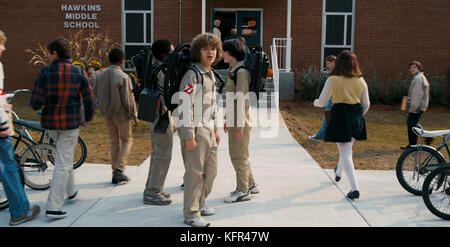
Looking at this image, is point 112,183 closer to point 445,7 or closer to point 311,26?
point 311,26

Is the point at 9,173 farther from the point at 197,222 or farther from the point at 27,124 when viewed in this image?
the point at 197,222

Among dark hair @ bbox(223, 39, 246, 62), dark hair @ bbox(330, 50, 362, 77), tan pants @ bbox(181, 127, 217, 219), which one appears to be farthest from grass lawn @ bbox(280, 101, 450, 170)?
tan pants @ bbox(181, 127, 217, 219)

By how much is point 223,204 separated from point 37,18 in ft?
52.7

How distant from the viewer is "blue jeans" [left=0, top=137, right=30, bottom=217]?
14.4 feet

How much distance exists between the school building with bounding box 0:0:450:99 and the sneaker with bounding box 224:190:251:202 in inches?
523

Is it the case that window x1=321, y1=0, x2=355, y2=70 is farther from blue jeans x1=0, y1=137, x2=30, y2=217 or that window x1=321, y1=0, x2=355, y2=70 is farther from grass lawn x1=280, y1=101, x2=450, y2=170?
blue jeans x1=0, y1=137, x2=30, y2=217

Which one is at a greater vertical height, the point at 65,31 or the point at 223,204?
the point at 65,31

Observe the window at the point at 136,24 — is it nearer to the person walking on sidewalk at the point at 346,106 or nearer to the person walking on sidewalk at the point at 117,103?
the person walking on sidewalk at the point at 117,103

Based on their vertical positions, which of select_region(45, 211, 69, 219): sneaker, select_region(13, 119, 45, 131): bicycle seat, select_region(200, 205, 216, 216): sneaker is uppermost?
select_region(13, 119, 45, 131): bicycle seat

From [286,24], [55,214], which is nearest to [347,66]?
[55,214]

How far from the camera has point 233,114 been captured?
17.2 feet

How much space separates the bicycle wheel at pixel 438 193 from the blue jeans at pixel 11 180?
13.4 ft

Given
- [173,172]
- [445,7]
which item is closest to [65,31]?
[173,172]
